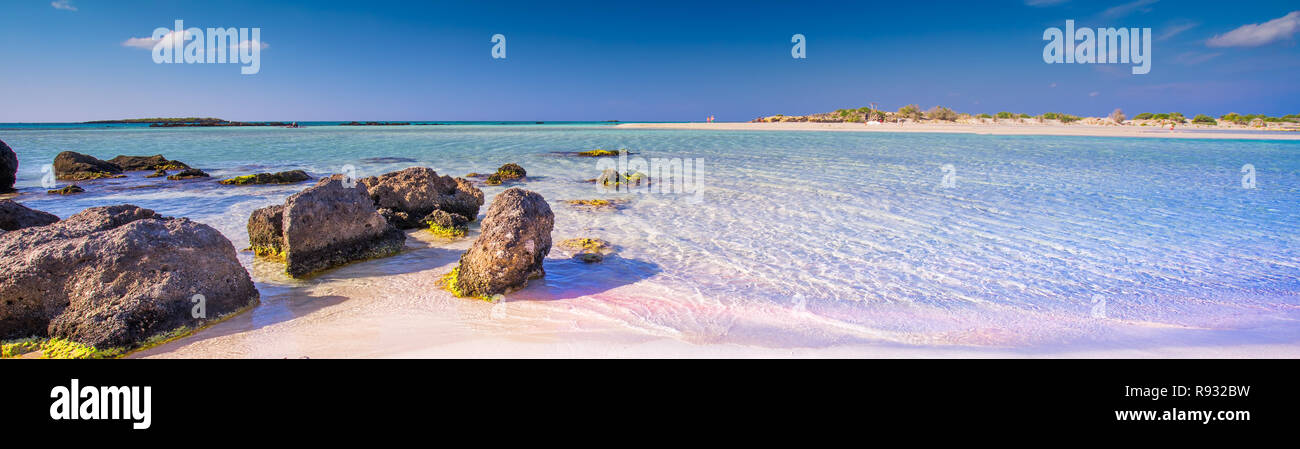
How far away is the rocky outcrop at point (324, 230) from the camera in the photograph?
19.0 ft

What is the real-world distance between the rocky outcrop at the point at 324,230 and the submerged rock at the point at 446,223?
83 cm

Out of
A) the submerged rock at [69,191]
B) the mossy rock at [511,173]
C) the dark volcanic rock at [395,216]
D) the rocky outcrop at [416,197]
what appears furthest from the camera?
the mossy rock at [511,173]

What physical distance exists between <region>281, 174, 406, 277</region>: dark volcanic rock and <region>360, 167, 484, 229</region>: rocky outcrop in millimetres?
1490

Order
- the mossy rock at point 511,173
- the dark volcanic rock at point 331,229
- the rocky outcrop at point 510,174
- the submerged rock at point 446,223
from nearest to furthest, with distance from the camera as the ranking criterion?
the dark volcanic rock at point 331,229 → the submerged rock at point 446,223 → the rocky outcrop at point 510,174 → the mossy rock at point 511,173

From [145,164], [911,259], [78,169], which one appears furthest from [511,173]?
[145,164]

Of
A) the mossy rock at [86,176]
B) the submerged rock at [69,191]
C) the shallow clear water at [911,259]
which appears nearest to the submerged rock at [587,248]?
the shallow clear water at [911,259]

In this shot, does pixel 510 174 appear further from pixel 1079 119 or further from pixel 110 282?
pixel 1079 119

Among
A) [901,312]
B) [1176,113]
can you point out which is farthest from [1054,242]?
[1176,113]

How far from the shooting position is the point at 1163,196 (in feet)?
36.8

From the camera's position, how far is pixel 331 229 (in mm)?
6066

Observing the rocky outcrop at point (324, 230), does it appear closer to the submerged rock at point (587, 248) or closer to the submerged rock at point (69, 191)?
the submerged rock at point (587, 248)

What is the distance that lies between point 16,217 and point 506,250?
5.35 metres

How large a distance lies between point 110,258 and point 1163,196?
655 inches

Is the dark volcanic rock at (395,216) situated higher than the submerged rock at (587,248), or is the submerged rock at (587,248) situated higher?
the dark volcanic rock at (395,216)
